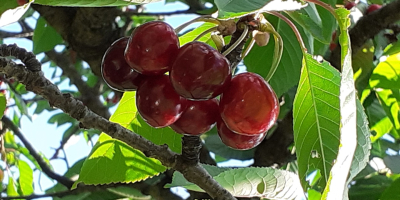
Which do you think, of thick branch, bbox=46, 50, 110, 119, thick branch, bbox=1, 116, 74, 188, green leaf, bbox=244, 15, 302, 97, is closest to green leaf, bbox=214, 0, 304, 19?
green leaf, bbox=244, 15, 302, 97

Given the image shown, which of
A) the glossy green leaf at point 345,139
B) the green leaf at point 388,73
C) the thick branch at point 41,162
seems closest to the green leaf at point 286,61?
the green leaf at point 388,73

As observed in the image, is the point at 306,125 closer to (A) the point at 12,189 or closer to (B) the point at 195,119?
(B) the point at 195,119

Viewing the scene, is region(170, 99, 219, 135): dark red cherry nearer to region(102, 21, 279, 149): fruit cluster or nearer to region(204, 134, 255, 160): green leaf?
region(102, 21, 279, 149): fruit cluster

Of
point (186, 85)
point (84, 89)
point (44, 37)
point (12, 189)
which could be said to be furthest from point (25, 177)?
point (186, 85)

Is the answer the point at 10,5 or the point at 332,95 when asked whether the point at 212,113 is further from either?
the point at 10,5

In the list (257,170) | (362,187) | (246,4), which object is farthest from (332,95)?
(362,187)
